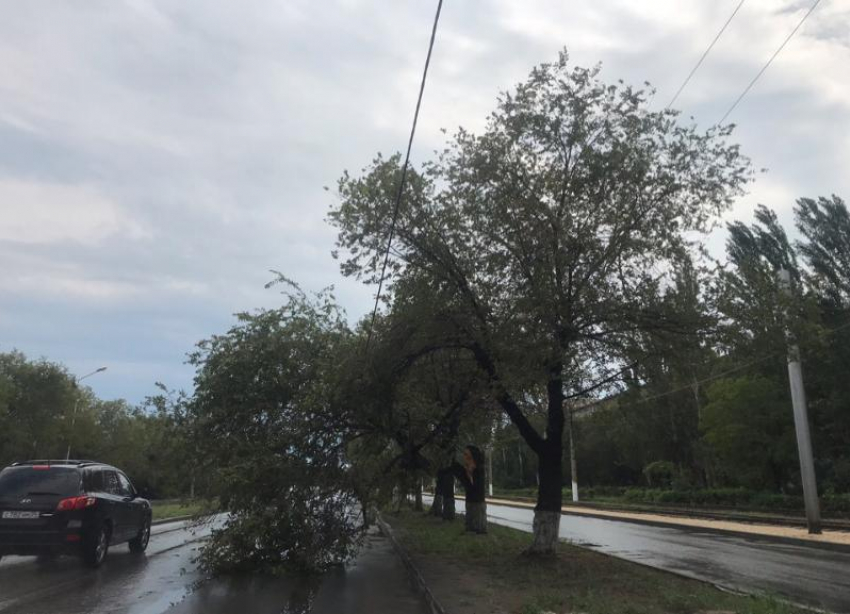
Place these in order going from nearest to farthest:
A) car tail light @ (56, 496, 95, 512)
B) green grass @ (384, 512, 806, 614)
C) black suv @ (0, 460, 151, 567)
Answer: green grass @ (384, 512, 806, 614), black suv @ (0, 460, 151, 567), car tail light @ (56, 496, 95, 512)

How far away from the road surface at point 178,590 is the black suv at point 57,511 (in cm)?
42

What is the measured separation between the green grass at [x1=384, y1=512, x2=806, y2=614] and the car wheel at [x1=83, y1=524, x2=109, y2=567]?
599 cm

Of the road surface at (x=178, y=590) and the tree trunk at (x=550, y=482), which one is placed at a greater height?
the tree trunk at (x=550, y=482)

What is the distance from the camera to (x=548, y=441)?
1395 centimetres

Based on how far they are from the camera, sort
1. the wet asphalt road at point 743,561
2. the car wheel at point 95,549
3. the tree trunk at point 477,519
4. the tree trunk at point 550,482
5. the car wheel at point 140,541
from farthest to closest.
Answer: the tree trunk at point 477,519, the car wheel at point 140,541, the tree trunk at point 550,482, the car wheel at point 95,549, the wet asphalt road at point 743,561

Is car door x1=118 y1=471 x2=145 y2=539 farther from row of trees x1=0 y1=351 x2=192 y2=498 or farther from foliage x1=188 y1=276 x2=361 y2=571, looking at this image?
row of trees x1=0 y1=351 x2=192 y2=498

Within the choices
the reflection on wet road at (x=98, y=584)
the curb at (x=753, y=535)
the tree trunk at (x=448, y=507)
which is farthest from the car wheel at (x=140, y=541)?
the curb at (x=753, y=535)

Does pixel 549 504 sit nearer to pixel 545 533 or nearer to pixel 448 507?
pixel 545 533

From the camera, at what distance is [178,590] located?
10.4 meters

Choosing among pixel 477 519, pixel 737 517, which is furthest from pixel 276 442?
pixel 737 517

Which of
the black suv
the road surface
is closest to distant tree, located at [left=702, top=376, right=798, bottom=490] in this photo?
the road surface

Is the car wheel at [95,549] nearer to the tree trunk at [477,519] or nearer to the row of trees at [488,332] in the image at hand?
the row of trees at [488,332]

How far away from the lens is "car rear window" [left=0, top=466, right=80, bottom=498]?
11583 mm

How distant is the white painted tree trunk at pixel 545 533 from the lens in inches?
520
